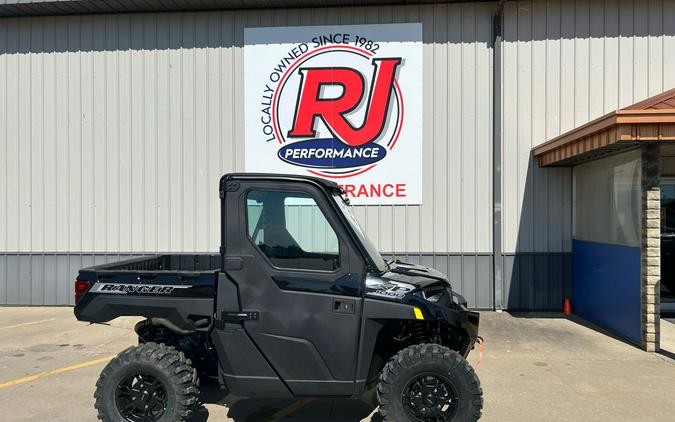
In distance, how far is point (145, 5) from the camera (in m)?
9.98

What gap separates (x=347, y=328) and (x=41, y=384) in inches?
158

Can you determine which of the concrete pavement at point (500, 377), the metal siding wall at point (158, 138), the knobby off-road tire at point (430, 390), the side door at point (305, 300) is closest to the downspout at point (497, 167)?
the metal siding wall at point (158, 138)

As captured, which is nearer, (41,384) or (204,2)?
(41,384)

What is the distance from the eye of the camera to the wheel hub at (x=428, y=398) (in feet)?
12.3

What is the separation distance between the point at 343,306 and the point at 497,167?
6771mm

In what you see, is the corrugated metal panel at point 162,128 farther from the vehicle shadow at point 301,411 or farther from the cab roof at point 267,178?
the cab roof at point 267,178

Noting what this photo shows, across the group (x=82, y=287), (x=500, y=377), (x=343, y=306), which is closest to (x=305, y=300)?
(x=343, y=306)

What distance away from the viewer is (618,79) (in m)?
9.52

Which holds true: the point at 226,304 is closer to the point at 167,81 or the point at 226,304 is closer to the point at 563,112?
the point at 167,81

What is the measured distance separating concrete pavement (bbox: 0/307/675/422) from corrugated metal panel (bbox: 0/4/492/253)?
2.41 m

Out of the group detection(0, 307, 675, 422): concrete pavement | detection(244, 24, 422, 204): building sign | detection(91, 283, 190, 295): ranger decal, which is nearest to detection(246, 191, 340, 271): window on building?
detection(91, 283, 190, 295): ranger decal

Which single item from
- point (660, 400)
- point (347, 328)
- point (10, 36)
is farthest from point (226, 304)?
point (10, 36)

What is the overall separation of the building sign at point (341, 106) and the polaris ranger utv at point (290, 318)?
5.83 metres

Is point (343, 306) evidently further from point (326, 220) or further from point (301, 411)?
point (301, 411)
